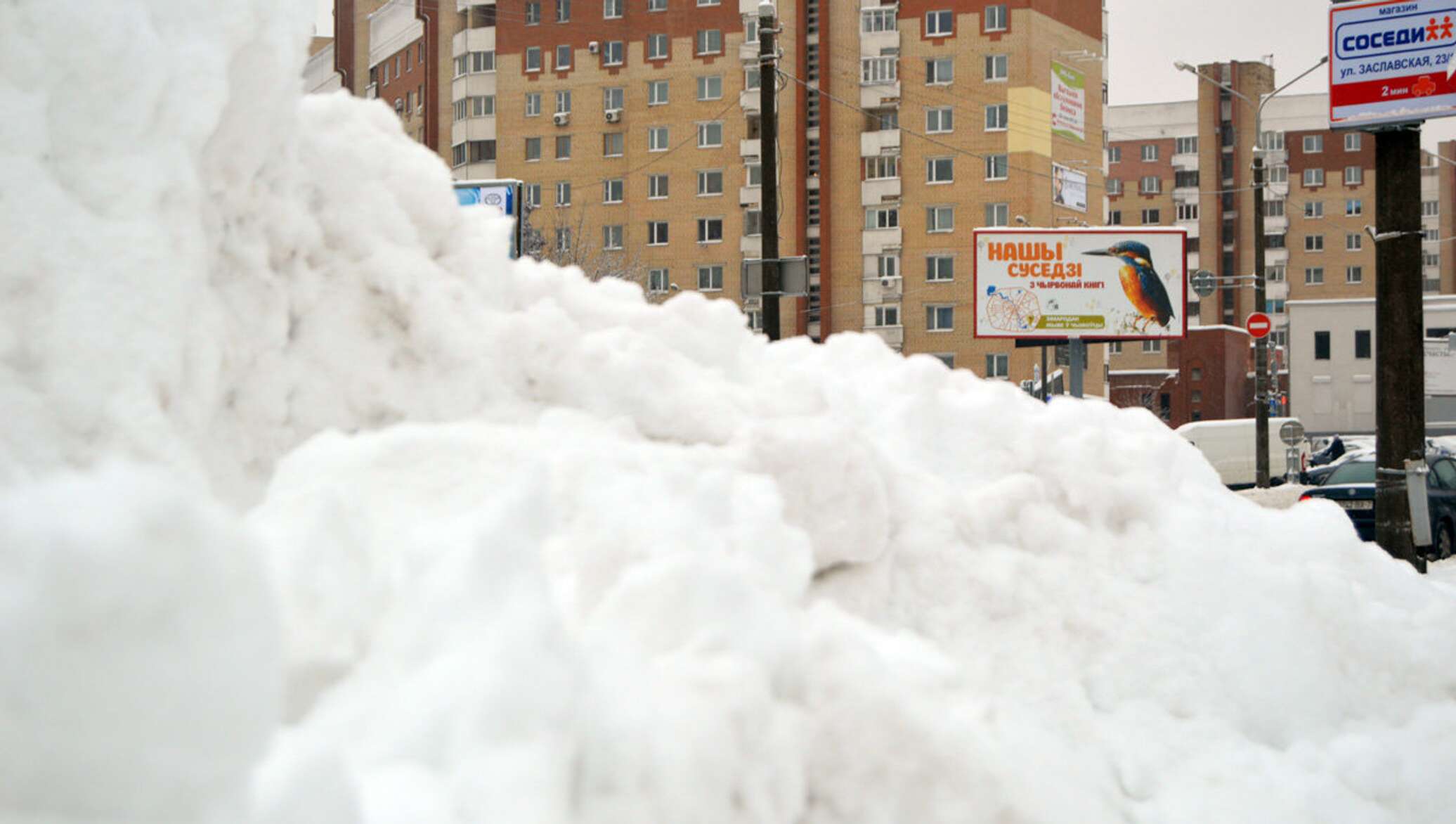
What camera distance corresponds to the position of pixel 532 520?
2203 mm

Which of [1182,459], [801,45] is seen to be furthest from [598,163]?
[1182,459]

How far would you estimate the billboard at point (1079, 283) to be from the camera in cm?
A: 3369

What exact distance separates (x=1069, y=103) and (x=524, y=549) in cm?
5937

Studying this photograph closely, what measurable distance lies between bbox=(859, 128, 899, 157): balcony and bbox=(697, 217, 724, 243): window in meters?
6.57

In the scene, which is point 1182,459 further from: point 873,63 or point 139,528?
point 873,63

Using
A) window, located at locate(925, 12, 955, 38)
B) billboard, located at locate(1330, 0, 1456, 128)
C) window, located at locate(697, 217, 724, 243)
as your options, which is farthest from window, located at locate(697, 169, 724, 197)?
billboard, located at locate(1330, 0, 1456, 128)

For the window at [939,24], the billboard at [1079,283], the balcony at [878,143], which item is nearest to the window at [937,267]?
the balcony at [878,143]

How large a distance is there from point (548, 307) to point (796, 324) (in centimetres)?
5143

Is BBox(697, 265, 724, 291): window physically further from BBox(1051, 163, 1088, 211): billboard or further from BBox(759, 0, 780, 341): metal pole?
BBox(759, 0, 780, 341): metal pole

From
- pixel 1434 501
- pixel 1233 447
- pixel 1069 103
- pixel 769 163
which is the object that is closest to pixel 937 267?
pixel 1069 103

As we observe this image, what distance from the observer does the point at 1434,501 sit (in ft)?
54.0

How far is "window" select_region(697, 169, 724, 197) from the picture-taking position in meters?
57.6

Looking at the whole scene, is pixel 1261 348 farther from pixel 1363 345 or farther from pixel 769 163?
pixel 1363 345

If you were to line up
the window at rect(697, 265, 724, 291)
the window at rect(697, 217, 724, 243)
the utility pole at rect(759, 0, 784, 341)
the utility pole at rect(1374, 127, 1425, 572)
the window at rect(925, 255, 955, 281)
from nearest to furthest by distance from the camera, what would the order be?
the utility pole at rect(1374, 127, 1425, 572) < the utility pole at rect(759, 0, 784, 341) < the window at rect(925, 255, 955, 281) < the window at rect(697, 265, 724, 291) < the window at rect(697, 217, 724, 243)
